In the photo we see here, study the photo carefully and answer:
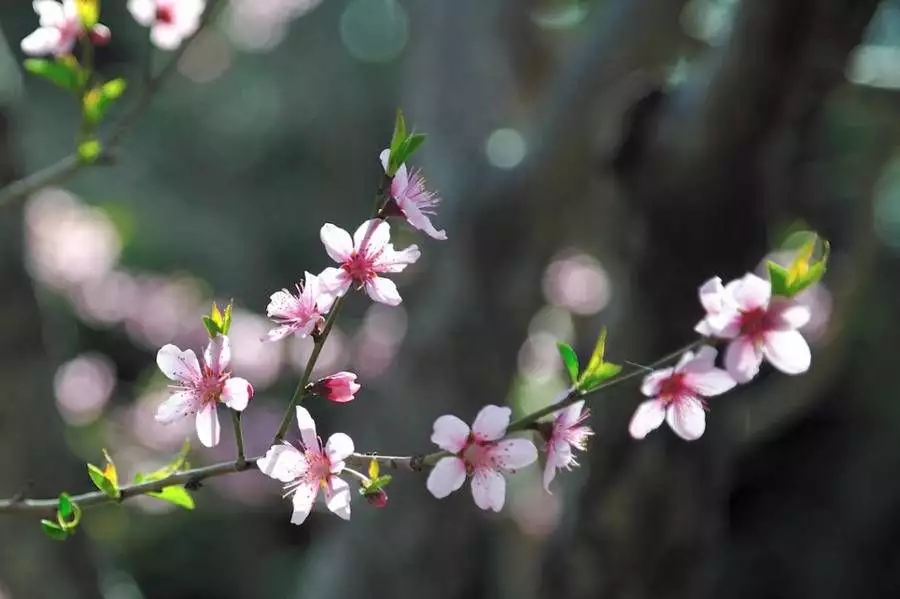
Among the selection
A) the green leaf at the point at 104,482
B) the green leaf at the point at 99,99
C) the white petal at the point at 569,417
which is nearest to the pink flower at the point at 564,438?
the white petal at the point at 569,417

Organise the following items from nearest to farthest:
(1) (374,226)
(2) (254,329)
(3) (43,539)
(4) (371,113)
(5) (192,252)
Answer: (1) (374,226)
(3) (43,539)
(2) (254,329)
(5) (192,252)
(4) (371,113)

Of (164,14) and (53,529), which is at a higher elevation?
(164,14)

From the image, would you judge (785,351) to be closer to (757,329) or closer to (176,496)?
(757,329)

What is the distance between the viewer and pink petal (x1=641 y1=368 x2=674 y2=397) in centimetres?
48

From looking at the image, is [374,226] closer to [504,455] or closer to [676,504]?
[504,455]

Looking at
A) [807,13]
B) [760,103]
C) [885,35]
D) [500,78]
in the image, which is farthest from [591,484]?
[885,35]

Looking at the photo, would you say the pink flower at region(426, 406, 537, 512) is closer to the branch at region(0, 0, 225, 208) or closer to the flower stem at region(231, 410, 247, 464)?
the flower stem at region(231, 410, 247, 464)

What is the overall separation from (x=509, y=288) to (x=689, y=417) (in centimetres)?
125

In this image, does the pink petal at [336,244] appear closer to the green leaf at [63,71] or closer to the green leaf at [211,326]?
the green leaf at [211,326]

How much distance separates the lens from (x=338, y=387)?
0.50 meters

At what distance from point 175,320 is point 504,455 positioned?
296 centimetres

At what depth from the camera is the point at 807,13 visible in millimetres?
1176

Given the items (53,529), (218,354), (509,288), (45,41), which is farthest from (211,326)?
(509,288)

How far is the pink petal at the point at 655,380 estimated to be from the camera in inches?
19.0
